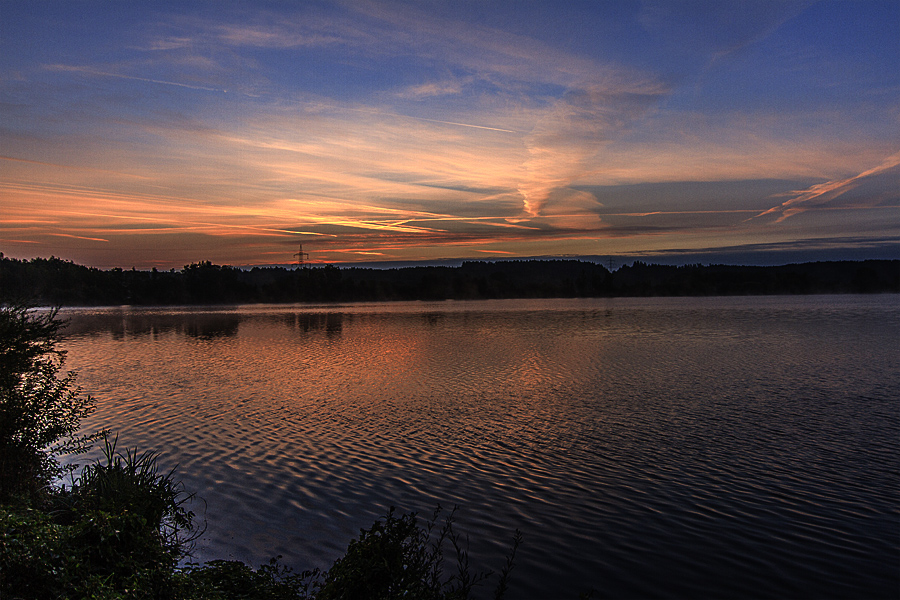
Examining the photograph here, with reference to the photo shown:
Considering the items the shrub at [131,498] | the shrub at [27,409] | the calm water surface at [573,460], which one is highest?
the shrub at [27,409]

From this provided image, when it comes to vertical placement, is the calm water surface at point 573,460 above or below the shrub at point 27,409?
below

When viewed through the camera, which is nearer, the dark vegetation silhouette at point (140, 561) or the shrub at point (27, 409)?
the dark vegetation silhouette at point (140, 561)

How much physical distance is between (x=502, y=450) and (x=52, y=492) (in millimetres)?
10968

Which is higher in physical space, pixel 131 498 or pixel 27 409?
pixel 27 409

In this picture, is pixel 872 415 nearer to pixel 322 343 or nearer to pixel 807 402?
pixel 807 402

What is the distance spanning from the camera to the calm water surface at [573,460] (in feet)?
31.7

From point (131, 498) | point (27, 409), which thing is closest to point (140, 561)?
point (131, 498)

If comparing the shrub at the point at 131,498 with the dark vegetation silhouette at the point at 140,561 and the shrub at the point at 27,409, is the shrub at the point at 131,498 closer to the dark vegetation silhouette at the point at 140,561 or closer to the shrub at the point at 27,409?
the dark vegetation silhouette at the point at 140,561

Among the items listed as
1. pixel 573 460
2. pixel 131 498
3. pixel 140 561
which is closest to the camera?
→ pixel 140 561

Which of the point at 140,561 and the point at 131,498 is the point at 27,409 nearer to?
the point at 131,498

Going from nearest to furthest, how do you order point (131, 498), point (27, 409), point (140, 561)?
point (140, 561), point (131, 498), point (27, 409)

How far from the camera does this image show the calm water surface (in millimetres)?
9656

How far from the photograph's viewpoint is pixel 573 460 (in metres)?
15.1

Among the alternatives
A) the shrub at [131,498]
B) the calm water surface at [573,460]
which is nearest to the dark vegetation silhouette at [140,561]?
the shrub at [131,498]
